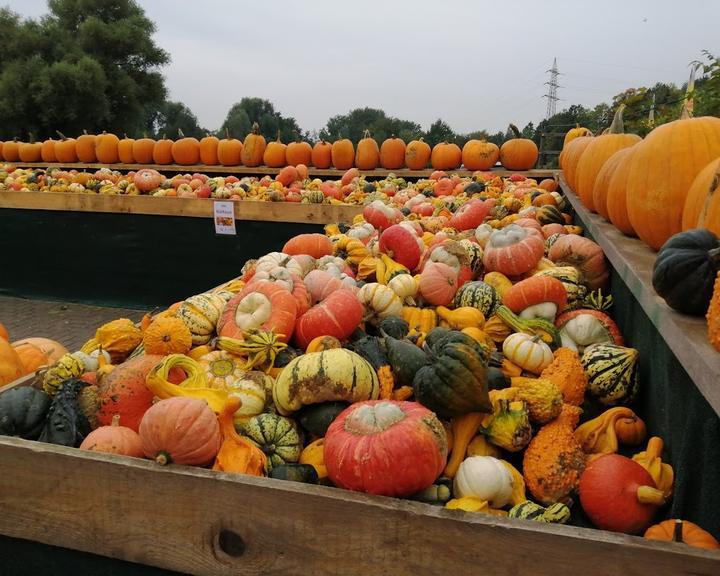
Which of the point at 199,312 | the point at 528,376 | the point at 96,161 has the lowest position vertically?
the point at 528,376

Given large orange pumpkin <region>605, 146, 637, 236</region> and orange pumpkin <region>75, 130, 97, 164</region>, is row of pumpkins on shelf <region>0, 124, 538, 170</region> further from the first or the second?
large orange pumpkin <region>605, 146, 637, 236</region>

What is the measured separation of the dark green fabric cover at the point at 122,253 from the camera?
20.1ft

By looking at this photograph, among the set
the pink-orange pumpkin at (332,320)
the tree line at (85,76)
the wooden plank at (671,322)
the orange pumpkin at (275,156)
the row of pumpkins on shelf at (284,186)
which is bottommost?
the pink-orange pumpkin at (332,320)

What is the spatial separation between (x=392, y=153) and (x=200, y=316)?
21.3ft

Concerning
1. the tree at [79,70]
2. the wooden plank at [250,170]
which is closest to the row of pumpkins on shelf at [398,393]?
the wooden plank at [250,170]

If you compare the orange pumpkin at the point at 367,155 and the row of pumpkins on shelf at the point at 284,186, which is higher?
the orange pumpkin at the point at 367,155

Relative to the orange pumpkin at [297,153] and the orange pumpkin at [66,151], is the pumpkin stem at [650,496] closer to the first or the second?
the orange pumpkin at [297,153]

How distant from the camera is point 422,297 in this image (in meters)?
2.61

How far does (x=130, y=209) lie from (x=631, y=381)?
19.5 ft

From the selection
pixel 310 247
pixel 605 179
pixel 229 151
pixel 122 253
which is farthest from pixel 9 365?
pixel 229 151

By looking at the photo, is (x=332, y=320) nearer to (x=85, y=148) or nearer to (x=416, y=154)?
(x=416, y=154)

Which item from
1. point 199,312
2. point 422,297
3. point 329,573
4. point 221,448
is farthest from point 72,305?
point 329,573

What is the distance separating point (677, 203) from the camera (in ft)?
5.95

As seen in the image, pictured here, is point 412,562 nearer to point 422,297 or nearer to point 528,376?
point 528,376
